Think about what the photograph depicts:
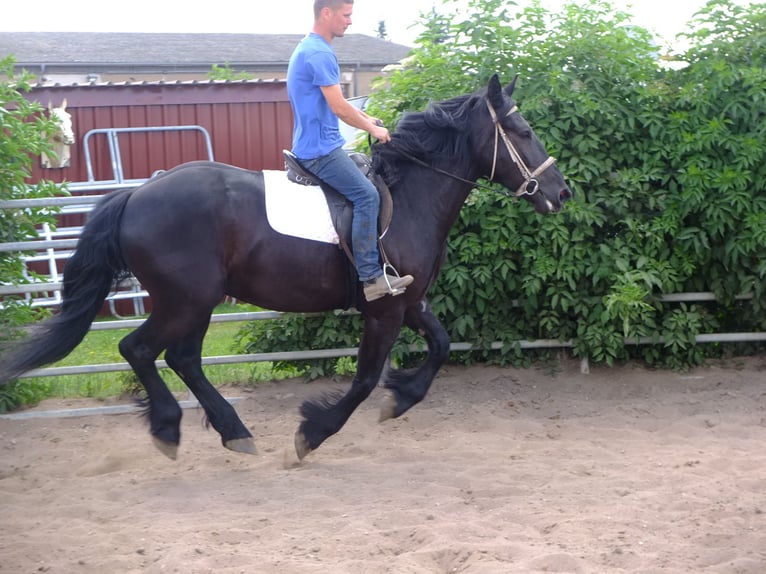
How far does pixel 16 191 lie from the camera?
719 cm

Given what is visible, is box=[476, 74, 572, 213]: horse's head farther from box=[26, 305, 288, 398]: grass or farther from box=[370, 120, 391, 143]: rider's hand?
box=[26, 305, 288, 398]: grass

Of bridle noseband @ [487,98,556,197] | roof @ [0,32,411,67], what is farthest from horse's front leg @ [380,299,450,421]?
roof @ [0,32,411,67]

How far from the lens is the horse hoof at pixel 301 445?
5.76 m

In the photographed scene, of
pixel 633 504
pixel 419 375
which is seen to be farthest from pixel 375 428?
pixel 633 504

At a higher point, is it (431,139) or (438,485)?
(431,139)

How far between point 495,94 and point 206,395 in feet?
8.75

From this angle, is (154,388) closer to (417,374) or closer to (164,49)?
(417,374)

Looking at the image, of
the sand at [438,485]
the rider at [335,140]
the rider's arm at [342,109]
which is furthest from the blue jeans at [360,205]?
the sand at [438,485]

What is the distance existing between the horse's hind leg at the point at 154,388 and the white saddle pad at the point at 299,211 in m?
1.00

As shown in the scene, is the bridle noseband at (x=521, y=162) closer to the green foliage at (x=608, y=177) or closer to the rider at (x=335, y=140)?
the rider at (x=335, y=140)

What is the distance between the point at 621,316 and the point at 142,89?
380 inches

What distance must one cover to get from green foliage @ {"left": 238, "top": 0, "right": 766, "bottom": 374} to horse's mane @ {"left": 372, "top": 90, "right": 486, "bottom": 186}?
1.38 m

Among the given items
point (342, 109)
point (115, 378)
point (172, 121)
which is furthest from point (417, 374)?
point (172, 121)

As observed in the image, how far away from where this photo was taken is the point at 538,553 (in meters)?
4.06
